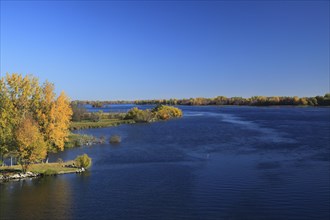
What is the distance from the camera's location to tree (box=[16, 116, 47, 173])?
38.5m

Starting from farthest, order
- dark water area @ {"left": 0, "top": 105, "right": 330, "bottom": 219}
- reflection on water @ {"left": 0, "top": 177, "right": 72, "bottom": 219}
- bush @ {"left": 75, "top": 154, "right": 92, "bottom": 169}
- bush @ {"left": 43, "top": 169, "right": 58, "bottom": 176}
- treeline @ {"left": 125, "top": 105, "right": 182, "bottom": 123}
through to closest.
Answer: treeline @ {"left": 125, "top": 105, "right": 182, "bottom": 123}
bush @ {"left": 75, "top": 154, "right": 92, "bottom": 169}
bush @ {"left": 43, "top": 169, "right": 58, "bottom": 176}
dark water area @ {"left": 0, "top": 105, "right": 330, "bottom": 219}
reflection on water @ {"left": 0, "top": 177, "right": 72, "bottom": 219}

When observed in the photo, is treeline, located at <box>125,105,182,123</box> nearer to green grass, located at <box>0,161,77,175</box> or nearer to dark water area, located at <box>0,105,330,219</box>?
dark water area, located at <box>0,105,330,219</box>

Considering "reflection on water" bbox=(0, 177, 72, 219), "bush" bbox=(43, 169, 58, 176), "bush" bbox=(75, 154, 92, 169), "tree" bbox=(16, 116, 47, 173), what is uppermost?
"tree" bbox=(16, 116, 47, 173)

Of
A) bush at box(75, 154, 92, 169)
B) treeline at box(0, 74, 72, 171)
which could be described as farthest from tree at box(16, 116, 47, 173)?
bush at box(75, 154, 92, 169)

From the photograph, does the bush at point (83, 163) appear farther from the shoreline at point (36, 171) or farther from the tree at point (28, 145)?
the tree at point (28, 145)

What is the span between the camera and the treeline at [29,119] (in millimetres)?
38812

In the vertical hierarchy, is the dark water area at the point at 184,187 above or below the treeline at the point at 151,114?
below

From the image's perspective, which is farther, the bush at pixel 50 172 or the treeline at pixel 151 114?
the treeline at pixel 151 114

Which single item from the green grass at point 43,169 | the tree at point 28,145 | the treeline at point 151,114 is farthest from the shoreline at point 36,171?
the treeline at point 151,114

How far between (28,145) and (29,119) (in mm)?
3634

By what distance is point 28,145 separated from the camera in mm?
38438

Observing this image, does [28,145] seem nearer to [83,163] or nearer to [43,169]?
[43,169]

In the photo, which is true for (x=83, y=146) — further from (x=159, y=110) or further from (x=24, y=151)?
(x=159, y=110)

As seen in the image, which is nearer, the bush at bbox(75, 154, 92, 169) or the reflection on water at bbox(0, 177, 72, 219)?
the reflection on water at bbox(0, 177, 72, 219)
